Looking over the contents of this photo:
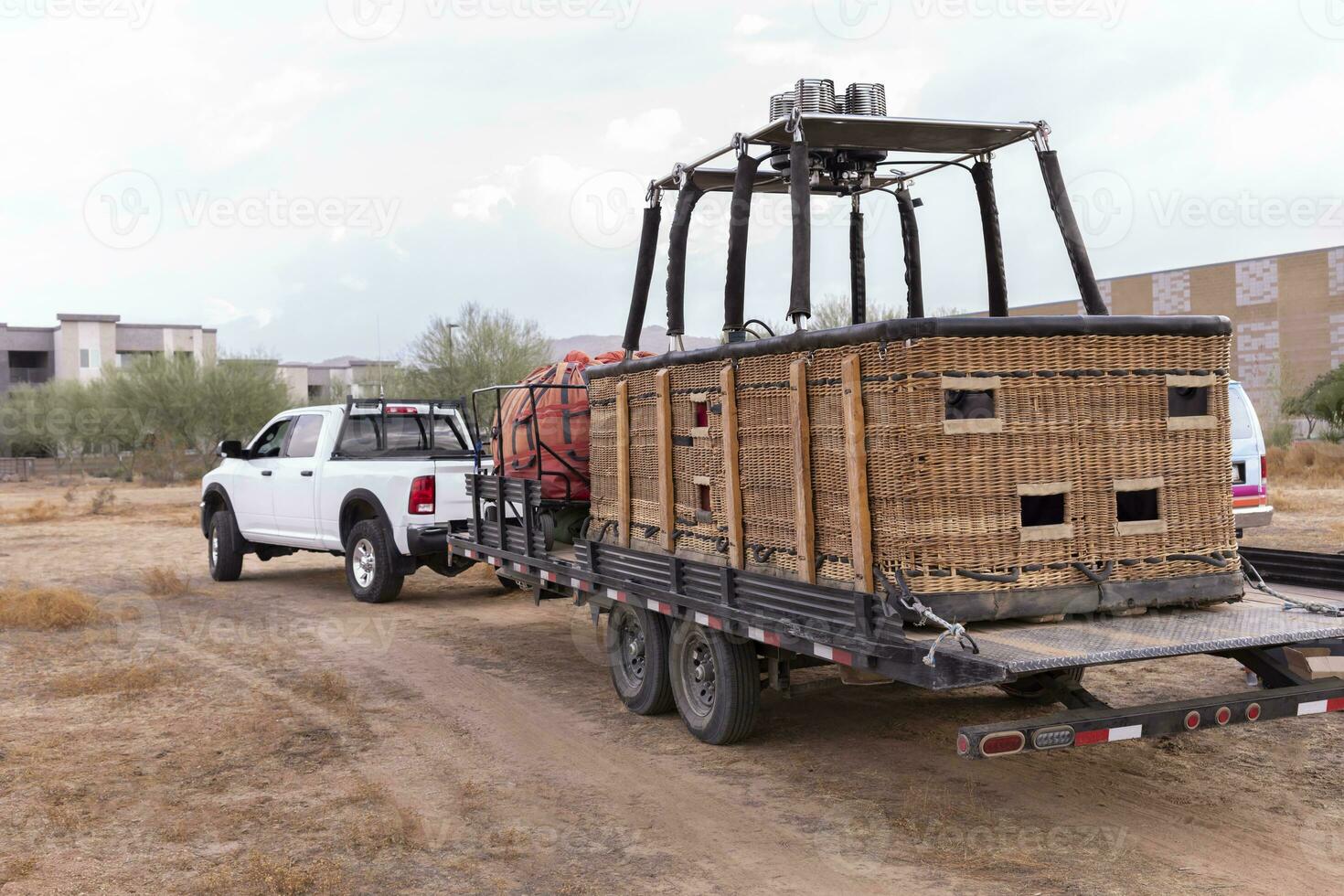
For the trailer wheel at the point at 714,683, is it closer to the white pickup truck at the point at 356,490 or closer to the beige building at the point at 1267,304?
the white pickup truck at the point at 356,490

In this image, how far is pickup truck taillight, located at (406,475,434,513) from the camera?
39.1 feet

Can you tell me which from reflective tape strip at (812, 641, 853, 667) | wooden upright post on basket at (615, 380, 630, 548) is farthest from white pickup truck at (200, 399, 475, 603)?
reflective tape strip at (812, 641, 853, 667)

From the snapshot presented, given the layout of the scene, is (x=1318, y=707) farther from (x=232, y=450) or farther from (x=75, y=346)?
(x=75, y=346)

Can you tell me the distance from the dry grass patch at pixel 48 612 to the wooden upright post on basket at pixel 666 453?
723 centimetres

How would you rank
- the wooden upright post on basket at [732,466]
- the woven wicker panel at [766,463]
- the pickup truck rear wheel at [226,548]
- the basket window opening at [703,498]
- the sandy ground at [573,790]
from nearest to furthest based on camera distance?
the sandy ground at [573,790] → the woven wicker panel at [766,463] → the wooden upright post on basket at [732,466] → the basket window opening at [703,498] → the pickup truck rear wheel at [226,548]

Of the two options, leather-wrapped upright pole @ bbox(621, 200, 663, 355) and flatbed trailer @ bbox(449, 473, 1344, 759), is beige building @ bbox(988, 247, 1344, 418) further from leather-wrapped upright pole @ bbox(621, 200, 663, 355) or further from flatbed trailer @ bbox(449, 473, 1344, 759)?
flatbed trailer @ bbox(449, 473, 1344, 759)

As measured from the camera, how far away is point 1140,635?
496 cm

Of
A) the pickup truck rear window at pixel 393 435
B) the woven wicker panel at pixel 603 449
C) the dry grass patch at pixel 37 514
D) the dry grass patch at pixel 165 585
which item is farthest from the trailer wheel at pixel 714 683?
the dry grass patch at pixel 37 514

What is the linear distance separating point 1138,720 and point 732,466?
89.2 inches

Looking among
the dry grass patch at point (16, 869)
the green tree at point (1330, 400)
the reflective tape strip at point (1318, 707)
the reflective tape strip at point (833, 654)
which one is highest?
the green tree at point (1330, 400)

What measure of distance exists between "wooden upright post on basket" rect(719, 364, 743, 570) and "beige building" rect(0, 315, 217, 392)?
77.1 m

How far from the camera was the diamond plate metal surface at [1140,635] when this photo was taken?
4617mm

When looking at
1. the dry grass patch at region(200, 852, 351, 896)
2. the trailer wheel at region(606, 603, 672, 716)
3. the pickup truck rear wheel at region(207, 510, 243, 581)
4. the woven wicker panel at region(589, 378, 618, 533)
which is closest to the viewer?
the dry grass patch at region(200, 852, 351, 896)

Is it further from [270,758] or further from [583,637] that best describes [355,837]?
[583,637]
